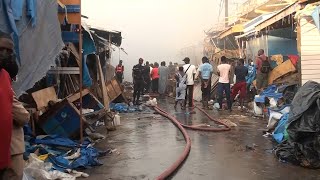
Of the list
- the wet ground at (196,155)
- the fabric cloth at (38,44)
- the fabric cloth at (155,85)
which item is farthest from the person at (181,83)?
the fabric cloth at (38,44)

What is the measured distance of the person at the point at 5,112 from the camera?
3152 mm

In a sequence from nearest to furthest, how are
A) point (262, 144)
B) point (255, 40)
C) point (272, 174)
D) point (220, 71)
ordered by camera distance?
point (272, 174), point (262, 144), point (220, 71), point (255, 40)

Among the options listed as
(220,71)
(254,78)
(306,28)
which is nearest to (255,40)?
(254,78)

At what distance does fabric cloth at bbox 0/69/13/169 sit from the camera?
10.3 ft

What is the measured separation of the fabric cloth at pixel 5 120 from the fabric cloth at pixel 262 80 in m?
12.7

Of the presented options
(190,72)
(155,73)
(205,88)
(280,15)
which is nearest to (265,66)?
(280,15)

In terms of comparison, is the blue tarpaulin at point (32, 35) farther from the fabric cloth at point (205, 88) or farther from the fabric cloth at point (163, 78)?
the fabric cloth at point (163, 78)

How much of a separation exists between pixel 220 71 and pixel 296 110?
7.41m

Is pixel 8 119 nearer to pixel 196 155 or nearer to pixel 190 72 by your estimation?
pixel 196 155

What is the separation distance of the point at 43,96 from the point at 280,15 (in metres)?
8.64

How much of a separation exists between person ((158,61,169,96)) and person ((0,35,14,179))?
18.6m

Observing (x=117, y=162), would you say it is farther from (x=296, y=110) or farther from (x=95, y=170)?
(x=296, y=110)

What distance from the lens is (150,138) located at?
937cm

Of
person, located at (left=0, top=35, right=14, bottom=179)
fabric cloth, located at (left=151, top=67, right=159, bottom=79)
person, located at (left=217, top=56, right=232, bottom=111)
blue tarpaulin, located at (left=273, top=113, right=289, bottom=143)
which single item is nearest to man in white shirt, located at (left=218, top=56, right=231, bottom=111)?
person, located at (left=217, top=56, right=232, bottom=111)
